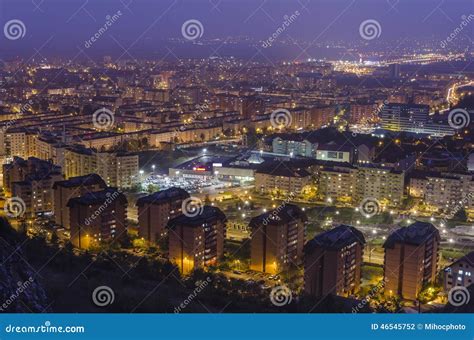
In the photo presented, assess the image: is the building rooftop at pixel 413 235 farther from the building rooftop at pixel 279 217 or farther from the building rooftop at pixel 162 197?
the building rooftop at pixel 162 197

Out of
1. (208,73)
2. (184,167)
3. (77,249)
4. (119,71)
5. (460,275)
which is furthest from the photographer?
(119,71)

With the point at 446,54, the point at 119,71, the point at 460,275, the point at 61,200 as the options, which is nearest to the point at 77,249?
the point at 61,200

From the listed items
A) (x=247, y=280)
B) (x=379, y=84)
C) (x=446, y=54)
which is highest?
(x=446, y=54)

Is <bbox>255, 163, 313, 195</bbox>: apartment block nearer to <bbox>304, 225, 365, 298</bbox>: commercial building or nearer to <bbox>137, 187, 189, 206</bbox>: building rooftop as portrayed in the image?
<bbox>137, 187, 189, 206</bbox>: building rooftop

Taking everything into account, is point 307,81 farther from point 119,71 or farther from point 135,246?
point 135,246

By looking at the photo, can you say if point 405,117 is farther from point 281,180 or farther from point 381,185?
point 281,180

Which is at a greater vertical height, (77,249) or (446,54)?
(446,54)
